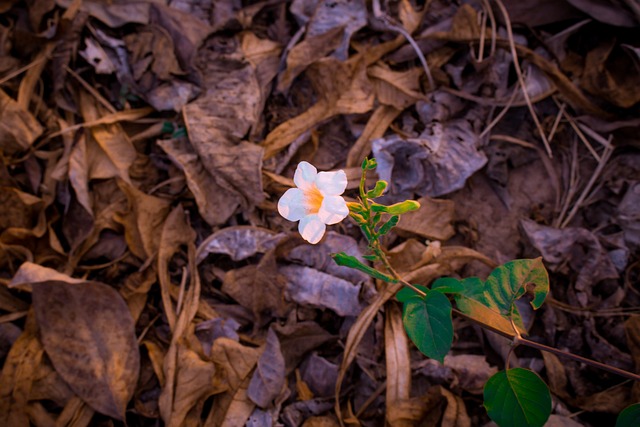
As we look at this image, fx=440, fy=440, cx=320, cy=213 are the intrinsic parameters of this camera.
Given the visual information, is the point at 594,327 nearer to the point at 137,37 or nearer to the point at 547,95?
the point at 547,95

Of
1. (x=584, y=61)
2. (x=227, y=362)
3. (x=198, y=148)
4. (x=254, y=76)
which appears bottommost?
(x=227, y=362)

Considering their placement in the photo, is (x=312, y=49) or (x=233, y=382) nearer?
(x=233, y=382)

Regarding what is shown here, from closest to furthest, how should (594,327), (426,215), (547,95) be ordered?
(594,327), (426,215), (547,95)

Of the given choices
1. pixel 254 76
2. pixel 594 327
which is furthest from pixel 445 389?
pixel 254 76

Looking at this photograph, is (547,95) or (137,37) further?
(137,37)

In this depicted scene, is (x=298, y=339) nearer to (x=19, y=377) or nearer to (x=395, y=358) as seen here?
(x=395, y=358)

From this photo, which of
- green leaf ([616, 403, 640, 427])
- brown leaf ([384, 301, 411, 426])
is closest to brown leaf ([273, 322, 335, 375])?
brown leaf ([384, 301, 411, 426])

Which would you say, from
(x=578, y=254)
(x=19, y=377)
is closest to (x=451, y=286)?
(x=578, y=254)
